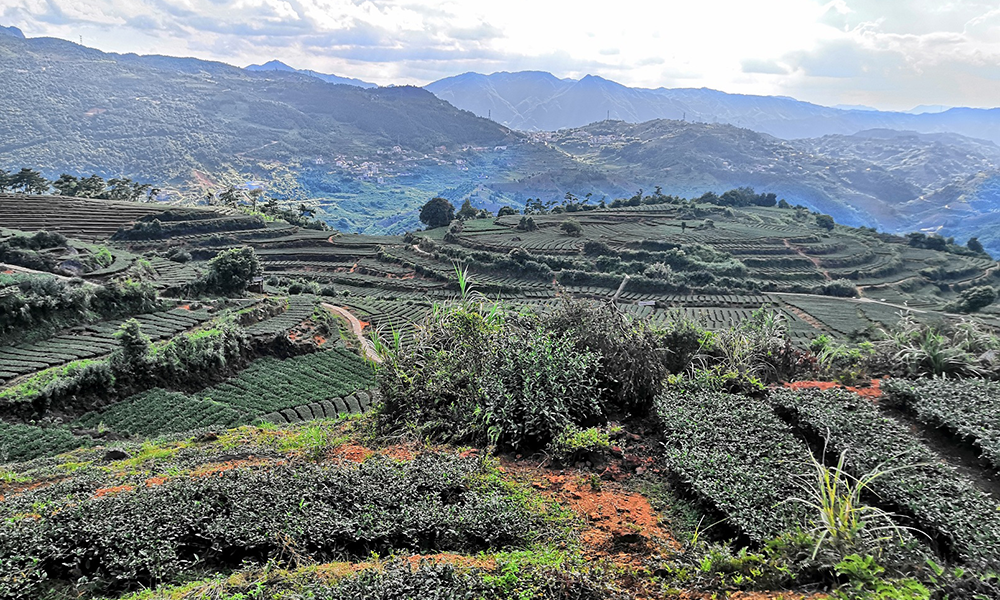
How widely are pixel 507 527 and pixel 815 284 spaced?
68440 millimetres

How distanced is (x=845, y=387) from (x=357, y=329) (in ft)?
108

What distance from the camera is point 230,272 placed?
3778 cm

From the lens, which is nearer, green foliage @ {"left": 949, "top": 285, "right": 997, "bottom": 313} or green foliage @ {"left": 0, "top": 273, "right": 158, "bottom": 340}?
green foliage @ {"left": 0, "top": 273, "right": 158, "bottom": 340}

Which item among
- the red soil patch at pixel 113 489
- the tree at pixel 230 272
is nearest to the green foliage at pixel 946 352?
the red soil patch at pixel 113 489

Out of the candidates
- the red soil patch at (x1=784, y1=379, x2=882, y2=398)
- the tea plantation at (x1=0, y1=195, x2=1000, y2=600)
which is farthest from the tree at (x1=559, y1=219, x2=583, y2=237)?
the red soil patch at (x1=784, y1=379, x2=882, y2=398)

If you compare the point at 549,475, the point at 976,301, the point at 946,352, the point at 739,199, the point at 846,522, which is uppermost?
the point at 739,199

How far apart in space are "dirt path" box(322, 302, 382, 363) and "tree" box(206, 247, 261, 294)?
657 cm

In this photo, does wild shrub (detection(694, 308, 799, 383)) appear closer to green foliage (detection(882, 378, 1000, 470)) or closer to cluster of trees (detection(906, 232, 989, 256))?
green foliage (detection(882, 378, 1000, 470))

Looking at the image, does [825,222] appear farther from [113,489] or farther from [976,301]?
[113,489]

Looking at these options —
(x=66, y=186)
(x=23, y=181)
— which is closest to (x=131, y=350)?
(x=23, y=181)

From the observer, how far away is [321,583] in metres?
4.16

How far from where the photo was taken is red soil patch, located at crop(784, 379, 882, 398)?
852 cm

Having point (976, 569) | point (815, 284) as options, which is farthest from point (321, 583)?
point (815, 284)

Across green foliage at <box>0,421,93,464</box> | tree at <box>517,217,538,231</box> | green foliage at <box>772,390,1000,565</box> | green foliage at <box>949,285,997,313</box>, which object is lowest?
green foliage at <box>0,421,93,464</box>
